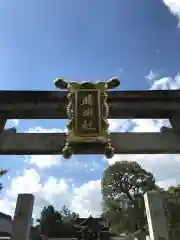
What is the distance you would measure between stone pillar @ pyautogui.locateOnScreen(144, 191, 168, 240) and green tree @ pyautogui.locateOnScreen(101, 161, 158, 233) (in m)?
26.5

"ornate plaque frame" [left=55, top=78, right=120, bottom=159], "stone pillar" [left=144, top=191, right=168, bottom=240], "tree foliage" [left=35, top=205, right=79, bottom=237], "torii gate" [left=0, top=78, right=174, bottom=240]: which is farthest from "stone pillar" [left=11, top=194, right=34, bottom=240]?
"tree foliage" [left=35, top=205, right=79, bottom=237]

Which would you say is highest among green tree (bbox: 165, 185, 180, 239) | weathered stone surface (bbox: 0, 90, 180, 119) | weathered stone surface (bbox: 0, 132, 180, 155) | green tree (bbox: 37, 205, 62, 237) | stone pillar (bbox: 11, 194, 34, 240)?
green tree (bbox: 37, 205, 62, 237)

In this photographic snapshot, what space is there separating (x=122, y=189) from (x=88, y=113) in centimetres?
2969

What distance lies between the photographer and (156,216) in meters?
4.28

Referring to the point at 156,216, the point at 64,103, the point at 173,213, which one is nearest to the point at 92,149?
the point at 64,103

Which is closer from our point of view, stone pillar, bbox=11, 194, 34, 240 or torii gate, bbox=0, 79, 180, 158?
stone pillar, bbox=11, 194, 34, 240

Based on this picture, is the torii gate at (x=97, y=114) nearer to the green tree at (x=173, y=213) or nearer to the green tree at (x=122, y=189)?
the green tree at (x=173, y=213)

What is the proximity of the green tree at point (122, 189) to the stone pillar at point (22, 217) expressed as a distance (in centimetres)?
2686

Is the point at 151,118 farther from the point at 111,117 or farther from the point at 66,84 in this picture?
the point at 66,84

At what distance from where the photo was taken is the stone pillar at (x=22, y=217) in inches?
162

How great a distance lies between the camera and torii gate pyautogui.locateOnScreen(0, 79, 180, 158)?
14.4 ft

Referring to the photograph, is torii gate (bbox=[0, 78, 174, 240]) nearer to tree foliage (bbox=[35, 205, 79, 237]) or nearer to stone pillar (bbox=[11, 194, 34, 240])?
stone pillar (bbox=[11, 194, 34, 240])

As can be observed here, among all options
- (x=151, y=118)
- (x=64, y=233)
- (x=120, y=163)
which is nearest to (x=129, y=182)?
(x=120, y=163)

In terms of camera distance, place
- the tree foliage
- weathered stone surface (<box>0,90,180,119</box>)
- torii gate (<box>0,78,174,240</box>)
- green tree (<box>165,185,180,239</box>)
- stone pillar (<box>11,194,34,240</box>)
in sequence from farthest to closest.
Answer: the tree foliage < green tree (<box>165,185,180,239</box>) < weathered stone surface (<box>0,90,180,119</box>) < torii gate (<box>0,78,174,240</box>) < stone pillar (<box>11,194,34,240</box>)
